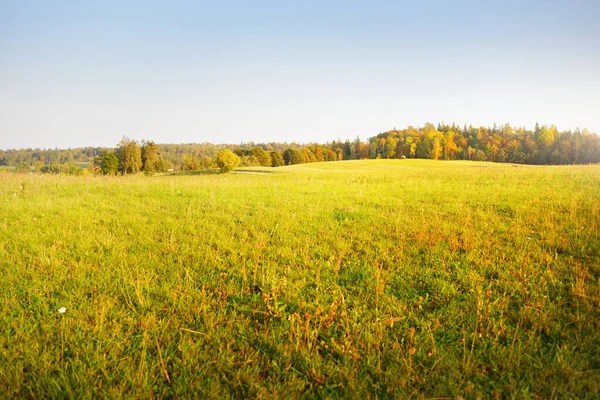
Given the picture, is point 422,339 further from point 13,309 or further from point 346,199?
point 346,199

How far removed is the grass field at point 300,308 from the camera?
2701 mm

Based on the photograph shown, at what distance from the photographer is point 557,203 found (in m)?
8.95

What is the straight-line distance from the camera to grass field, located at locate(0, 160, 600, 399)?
270 centimetres

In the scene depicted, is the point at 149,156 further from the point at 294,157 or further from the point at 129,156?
the point at 294,157

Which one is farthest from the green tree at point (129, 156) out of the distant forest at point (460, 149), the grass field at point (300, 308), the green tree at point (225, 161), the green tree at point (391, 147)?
the green tree at point (391, 147)

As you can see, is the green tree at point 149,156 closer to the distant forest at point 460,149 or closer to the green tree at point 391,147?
the distant forest at point 460,149

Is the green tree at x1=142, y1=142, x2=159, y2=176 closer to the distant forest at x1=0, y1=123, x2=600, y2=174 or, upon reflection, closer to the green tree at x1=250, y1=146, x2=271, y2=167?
the distant forest at x1=0, y1=123, x2=600, y2=174

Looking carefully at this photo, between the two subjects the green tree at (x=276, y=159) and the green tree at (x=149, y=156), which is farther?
the green tree at (x=276, y=159)

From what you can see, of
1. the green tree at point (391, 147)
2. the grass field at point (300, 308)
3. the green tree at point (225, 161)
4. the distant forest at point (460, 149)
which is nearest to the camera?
the grass field at point (300, 308)

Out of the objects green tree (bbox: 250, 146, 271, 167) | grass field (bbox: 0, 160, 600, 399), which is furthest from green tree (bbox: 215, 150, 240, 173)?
grass field (bbox: 0, 160, 600, 399)

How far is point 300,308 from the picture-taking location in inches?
147

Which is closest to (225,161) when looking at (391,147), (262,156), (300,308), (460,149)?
(262,156)

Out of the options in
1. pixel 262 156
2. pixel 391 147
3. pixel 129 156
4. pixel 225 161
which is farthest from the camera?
pixel 391 147

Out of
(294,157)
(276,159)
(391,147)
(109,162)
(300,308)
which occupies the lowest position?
(300,308)
